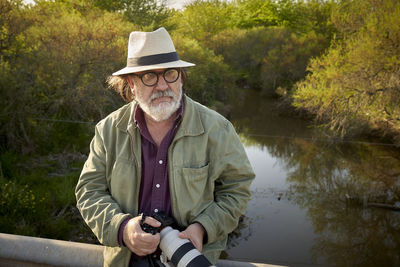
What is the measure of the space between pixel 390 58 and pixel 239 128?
6.57 meters

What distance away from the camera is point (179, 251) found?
1180 mm

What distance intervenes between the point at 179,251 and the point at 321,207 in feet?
26.3

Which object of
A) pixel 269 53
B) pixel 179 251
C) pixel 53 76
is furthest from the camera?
pixel 269 53

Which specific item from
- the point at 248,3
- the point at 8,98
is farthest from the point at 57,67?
the point at 248,3

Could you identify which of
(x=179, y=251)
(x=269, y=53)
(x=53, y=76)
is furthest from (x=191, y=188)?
(x=269, y=53)

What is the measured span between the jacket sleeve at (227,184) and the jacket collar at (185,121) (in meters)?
0.11

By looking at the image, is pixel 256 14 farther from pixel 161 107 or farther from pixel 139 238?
pixel 139 238

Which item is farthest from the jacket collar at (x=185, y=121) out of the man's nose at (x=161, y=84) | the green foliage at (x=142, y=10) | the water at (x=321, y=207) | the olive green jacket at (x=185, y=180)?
the green foliage at (x=142, y=10)

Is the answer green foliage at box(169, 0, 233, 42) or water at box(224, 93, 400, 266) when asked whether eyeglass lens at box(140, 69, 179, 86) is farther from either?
green foliage at box(169, 0, 233, 42)

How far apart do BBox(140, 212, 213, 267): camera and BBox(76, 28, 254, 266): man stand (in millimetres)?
74

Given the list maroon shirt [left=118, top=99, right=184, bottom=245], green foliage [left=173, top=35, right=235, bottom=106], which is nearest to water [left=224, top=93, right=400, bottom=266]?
green foliage [left=173, top=35, right=235, bottom=106]

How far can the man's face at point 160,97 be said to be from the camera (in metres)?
1.46

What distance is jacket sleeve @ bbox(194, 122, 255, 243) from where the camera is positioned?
4.51 ft

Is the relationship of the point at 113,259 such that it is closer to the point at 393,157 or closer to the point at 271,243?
the point at 271,243
